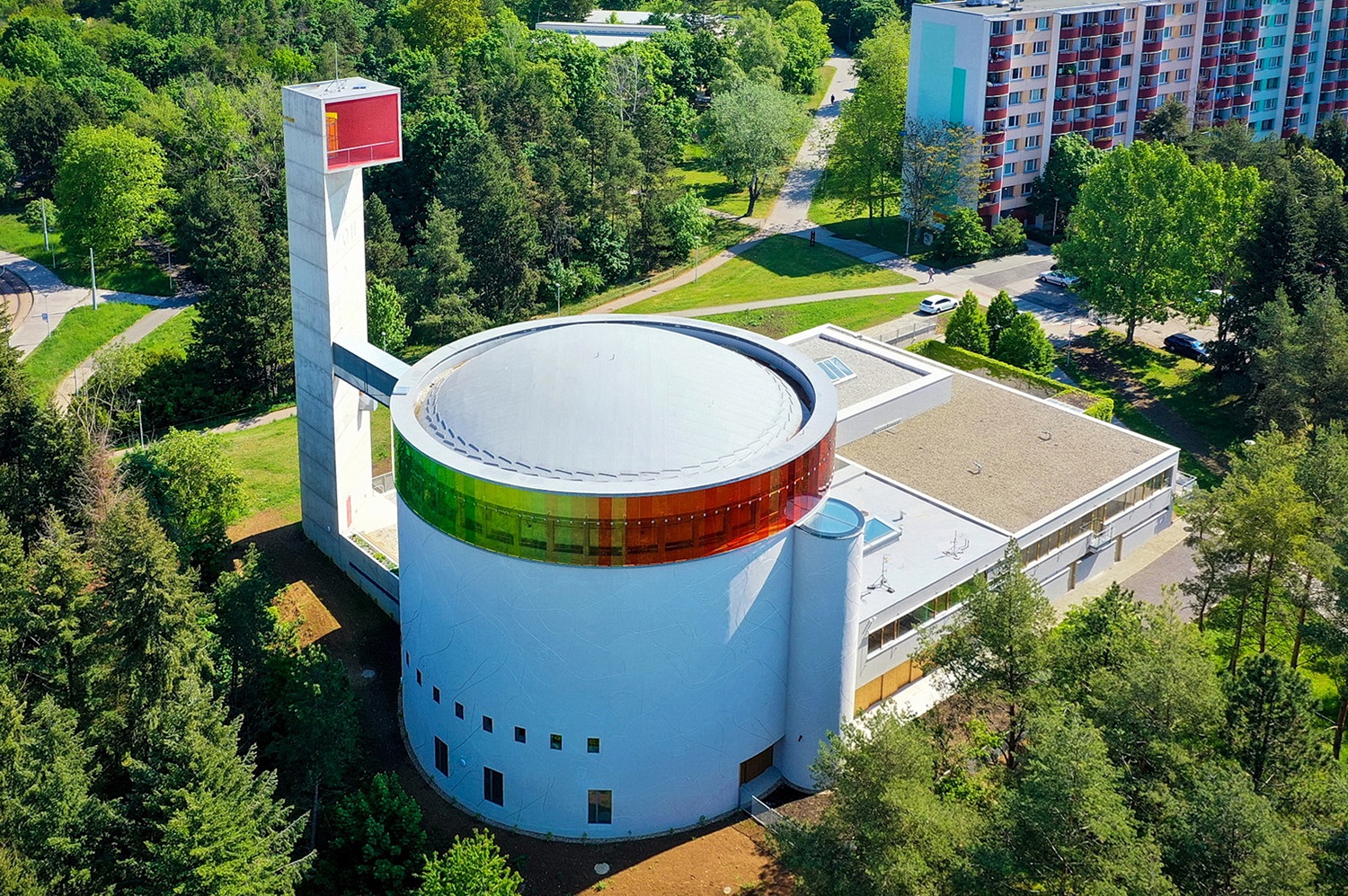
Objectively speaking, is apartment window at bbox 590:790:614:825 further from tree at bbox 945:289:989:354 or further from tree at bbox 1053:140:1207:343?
tree at bbox 1053:140:1207:343

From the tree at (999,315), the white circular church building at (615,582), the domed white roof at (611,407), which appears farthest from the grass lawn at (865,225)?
the white circular church building at (615,582)

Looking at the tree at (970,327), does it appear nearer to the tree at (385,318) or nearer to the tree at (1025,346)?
the tree at (1025,346)

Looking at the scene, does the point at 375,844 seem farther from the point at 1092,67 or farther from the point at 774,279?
the point at 1092,67

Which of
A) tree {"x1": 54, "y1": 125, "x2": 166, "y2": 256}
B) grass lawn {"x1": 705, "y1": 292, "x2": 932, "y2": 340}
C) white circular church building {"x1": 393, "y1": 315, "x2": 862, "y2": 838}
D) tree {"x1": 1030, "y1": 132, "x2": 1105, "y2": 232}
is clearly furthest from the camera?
tree {"x1": 1030, "y1": 132, "x2": 1105, "y2": 232}

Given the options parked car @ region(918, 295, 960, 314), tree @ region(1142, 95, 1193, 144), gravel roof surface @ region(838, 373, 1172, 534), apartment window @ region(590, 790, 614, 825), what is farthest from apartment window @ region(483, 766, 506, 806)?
tree @ region(1142, 95, 1193, 144)

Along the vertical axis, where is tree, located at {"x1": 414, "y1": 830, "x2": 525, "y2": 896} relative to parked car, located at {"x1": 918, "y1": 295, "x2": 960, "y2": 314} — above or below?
below

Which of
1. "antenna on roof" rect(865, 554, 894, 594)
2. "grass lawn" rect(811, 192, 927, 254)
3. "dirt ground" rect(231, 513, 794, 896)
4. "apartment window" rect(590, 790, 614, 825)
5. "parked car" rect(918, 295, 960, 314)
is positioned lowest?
"dirt ground" rect(231, 513, 794, 896)
